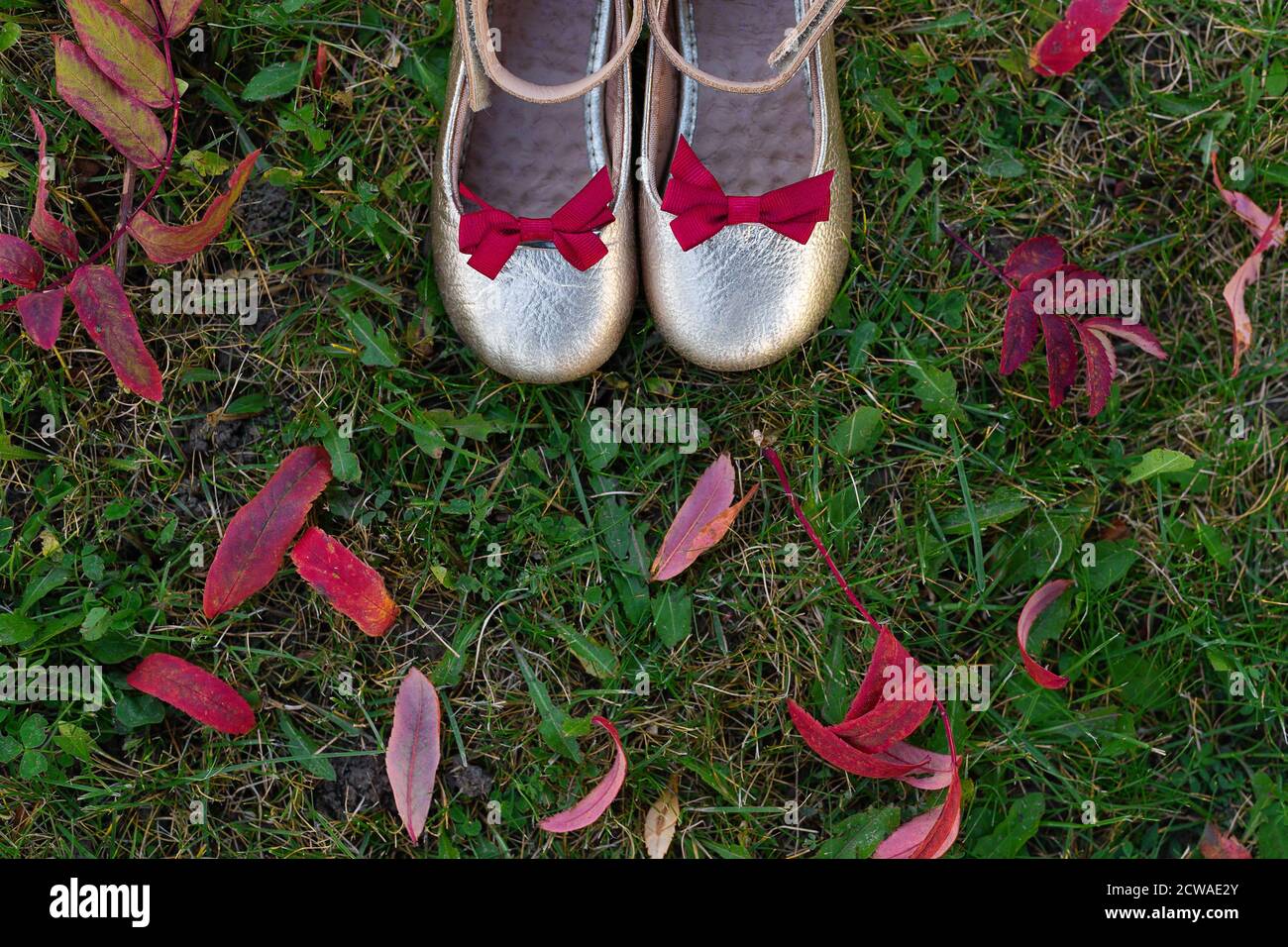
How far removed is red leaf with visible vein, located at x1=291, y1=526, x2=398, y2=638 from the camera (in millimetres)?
1448

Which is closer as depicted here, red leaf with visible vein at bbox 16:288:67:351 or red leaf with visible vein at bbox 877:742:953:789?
red leaf with visible vein at bbox 16:288:67:351

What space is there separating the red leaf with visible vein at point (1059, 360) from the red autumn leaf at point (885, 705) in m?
0.45

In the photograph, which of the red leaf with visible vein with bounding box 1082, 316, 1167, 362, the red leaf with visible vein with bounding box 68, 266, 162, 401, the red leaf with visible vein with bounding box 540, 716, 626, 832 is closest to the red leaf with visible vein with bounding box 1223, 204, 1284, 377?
the red leaf with visible vein with bounding box 1082, 316, 1167, 362

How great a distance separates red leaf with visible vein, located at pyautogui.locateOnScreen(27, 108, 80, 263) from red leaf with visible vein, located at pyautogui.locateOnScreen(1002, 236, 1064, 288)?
1.41 metres

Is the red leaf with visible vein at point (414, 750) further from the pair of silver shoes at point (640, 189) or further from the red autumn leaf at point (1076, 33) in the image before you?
the red autumn leaf at point (1076, 33)

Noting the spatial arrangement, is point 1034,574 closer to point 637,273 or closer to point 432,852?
point 637,273

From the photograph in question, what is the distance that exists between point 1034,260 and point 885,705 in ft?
2.36

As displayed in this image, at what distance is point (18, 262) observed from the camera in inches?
55.4

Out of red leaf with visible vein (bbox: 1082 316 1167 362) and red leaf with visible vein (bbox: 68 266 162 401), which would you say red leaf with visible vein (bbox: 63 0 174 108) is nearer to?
red leaf with visible vein (bbox: 68 266 162 401)

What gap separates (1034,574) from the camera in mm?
1517

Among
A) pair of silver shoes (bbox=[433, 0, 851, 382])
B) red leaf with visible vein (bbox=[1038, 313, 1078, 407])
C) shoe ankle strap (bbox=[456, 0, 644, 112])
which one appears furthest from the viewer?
red leaf with visible vein (bbox=[1038, 313, 1078, 407])

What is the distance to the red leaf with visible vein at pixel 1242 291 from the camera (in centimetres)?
153
